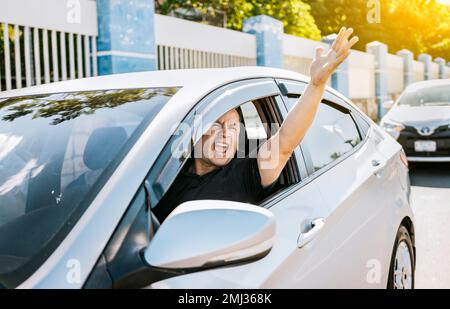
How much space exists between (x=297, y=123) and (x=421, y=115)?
277 inches

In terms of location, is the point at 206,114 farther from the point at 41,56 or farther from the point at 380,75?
the point at 380,75

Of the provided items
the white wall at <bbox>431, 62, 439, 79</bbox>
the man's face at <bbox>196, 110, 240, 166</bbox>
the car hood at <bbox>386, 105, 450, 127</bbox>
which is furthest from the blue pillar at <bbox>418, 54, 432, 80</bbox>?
the man's face at <bbox>196, 110, 240, 166</bbox>

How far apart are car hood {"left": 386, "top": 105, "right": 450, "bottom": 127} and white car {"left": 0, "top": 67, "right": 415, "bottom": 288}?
18.8ft

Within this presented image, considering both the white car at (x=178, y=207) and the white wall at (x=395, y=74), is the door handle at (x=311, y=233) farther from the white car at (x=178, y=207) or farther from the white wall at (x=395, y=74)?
the white wall at (x=395, y=74)

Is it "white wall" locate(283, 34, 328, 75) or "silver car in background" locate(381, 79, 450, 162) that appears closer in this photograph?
"silver car in background" locate(381, 79, 450, 162)

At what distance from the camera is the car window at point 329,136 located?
254 cm

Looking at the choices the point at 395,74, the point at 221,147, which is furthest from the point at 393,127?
the point at 395,74

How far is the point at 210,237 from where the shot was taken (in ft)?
4.49

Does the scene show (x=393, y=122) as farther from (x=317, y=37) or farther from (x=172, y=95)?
(x=317, y=37)

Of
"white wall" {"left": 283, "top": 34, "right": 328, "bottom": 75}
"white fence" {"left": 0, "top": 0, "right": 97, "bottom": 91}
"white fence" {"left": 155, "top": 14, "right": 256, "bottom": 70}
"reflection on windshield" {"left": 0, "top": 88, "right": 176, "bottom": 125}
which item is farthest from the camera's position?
"white wall" {"left": 283, "top": 34, "right": 328, "bottom": 75}

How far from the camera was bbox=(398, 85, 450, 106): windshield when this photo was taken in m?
9.41

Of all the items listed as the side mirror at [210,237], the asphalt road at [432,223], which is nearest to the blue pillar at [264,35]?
the asphalt road at [432,223]

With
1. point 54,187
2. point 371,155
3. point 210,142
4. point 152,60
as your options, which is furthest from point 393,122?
point 54,187

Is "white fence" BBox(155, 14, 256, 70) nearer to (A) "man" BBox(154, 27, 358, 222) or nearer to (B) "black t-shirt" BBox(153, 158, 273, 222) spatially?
(A) "man" BBox(154, 27, 358, 222)
